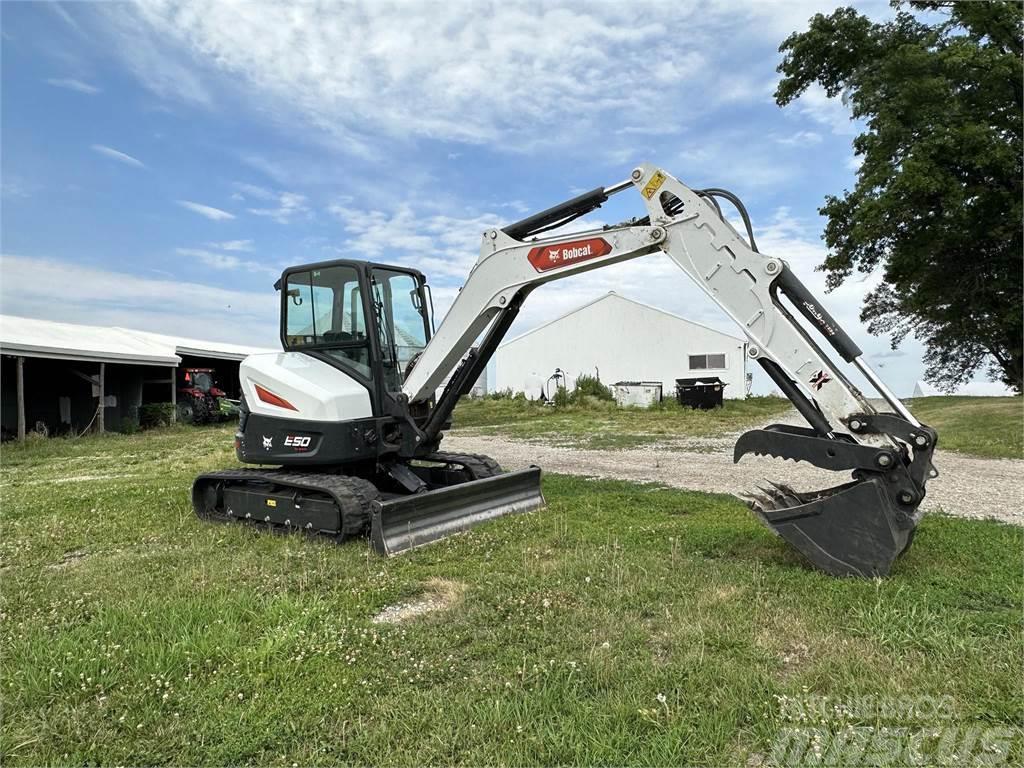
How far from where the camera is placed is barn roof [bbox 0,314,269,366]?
56.5 feet

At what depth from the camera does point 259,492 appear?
652 cm

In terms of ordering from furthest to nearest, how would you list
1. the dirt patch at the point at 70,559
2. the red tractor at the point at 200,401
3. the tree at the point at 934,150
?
1. the red tractor at the point at 200,401
2. the tree at the point at 934,150
3. the dirt patch at the point at 70,559

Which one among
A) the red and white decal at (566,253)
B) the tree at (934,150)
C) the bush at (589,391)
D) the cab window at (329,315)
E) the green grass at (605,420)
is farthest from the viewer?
the bush at (589,391)

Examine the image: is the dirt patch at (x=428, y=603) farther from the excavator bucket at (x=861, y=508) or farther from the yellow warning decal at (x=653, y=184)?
the yellow warning decal at (x=653, y=184)

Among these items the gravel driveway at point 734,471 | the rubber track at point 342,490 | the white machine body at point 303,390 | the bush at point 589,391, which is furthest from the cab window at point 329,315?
the bush at point 589,391

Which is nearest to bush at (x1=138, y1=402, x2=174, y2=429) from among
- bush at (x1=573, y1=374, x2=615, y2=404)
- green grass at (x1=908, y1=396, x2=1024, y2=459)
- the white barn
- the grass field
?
bush at (x1=573, y1=374, x2=615, y2=404)

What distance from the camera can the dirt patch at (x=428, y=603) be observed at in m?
4.11

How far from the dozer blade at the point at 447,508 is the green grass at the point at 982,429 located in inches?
362

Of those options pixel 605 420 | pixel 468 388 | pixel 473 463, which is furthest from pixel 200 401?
pixel 468 388

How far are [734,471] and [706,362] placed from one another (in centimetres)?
2333

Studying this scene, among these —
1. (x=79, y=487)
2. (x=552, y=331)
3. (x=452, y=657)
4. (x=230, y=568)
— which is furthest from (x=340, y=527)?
(x=552, y=331)

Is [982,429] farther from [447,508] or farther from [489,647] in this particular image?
[489,647]

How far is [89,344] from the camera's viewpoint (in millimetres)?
→ 20344

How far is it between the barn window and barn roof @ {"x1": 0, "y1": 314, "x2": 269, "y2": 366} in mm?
20146
